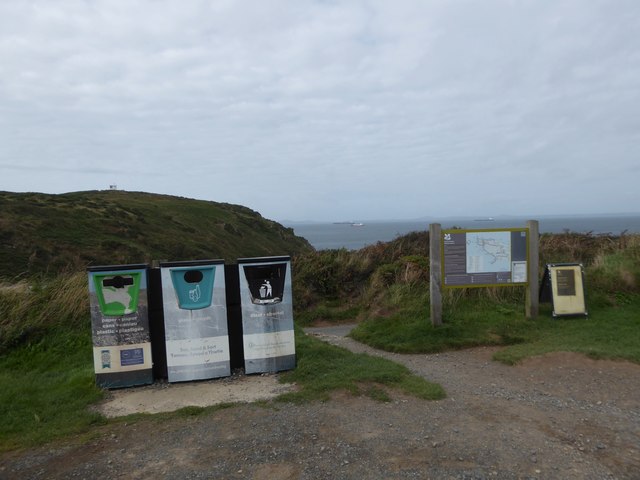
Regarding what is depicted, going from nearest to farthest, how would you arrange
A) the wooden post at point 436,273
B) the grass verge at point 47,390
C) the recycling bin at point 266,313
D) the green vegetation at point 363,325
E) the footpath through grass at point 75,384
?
the grass verge at point 47,390 → the footpath through grass at point 75,384 → the green vegetation at point 363,325 → the recycling bin at point 266,313 → the wooden post at point 436,273

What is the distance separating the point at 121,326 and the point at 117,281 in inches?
20.0

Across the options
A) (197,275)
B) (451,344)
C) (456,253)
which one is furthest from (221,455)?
(456,253)

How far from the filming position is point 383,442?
157 inches

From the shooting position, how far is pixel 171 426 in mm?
4520

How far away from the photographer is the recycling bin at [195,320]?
227 inches

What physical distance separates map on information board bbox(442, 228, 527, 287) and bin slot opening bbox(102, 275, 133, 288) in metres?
4.83

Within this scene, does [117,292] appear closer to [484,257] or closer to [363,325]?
[363,325]

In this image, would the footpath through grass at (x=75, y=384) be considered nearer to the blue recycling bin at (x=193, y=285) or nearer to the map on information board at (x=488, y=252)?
the blue recycling bin at (x=193, y=285)

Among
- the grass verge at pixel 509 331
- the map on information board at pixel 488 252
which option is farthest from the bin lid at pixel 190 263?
the map on information board at pixel 488 252

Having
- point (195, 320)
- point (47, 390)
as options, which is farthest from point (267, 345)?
point (47, 390)

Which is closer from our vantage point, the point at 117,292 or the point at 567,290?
the point at 117,292

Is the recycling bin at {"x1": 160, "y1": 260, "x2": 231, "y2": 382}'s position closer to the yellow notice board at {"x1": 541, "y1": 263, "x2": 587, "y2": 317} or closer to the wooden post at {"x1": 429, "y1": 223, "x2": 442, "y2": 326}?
the wooden post at {"x1": 429, "y1": 223, "x2": 442, "y2": 326}

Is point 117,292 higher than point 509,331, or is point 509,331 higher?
point 117,292

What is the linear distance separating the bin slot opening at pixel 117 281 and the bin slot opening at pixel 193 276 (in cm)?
62
